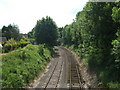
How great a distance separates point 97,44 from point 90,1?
4.22 meters

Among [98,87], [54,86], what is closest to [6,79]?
[54,86]

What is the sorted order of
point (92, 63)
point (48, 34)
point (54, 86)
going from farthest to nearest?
1. point (48, 34)
2. point (92, 63)
3. point (54, 86)

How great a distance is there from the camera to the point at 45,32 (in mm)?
51250

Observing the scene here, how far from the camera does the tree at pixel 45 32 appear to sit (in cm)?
5131

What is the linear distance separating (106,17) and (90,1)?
8.45ft

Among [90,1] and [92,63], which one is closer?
[90,1]

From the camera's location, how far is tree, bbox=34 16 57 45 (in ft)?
168

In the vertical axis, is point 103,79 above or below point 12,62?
below

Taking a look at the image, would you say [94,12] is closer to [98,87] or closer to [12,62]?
[98,87]

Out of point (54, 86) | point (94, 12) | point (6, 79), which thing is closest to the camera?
point (6, 79)

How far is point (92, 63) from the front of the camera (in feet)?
68.9

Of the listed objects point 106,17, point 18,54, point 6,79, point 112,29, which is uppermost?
point 106,17

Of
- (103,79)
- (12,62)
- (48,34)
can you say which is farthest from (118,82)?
(48,34)

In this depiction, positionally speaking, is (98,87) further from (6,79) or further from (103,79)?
(6,79)
